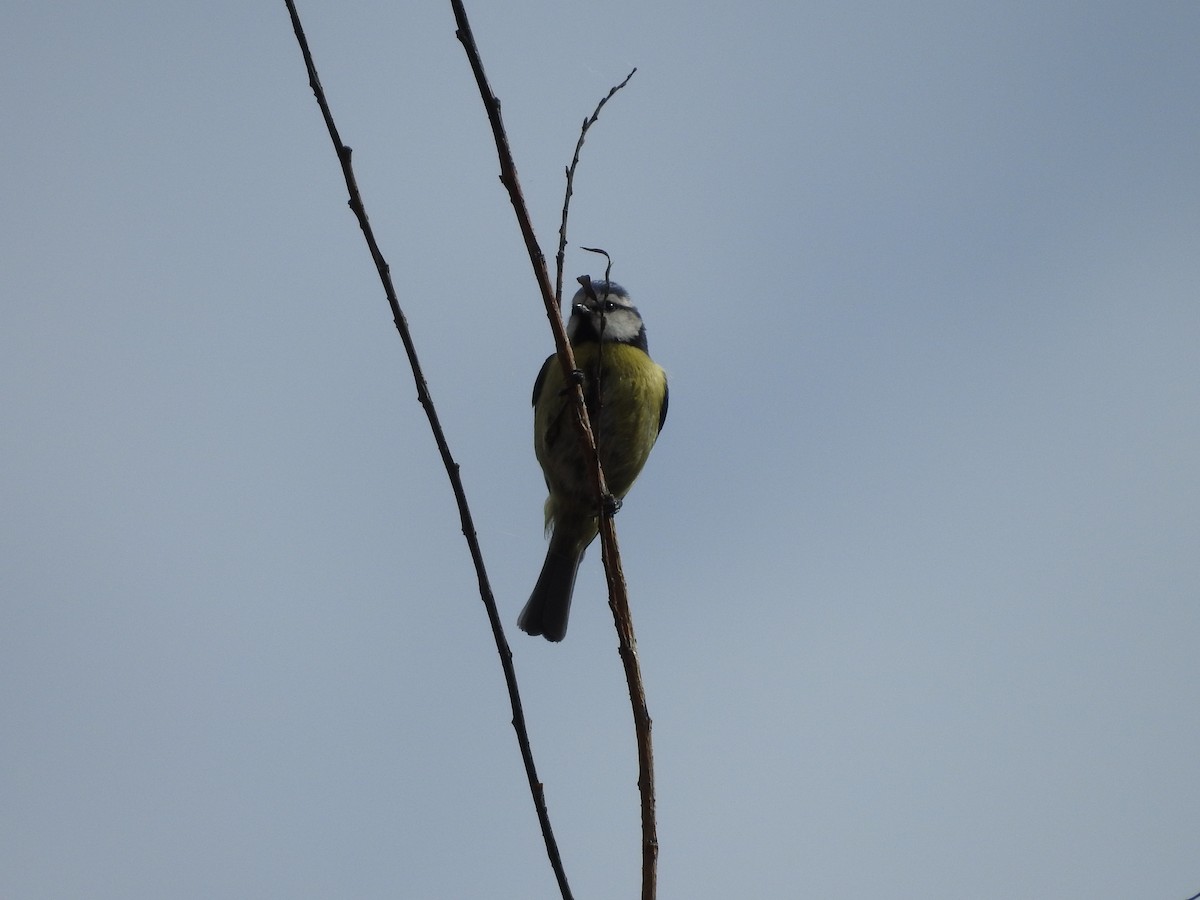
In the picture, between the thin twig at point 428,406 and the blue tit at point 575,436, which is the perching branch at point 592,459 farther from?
the blue tit at point 575,436

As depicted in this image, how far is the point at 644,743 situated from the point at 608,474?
134 inches

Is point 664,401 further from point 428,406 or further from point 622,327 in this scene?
point 428,406

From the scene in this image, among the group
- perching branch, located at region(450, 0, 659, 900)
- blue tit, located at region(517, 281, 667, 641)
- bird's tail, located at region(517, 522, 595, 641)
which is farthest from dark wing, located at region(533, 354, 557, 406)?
perching branch, located at region(450, 0, 659, 900)

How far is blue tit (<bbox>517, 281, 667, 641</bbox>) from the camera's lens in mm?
5016

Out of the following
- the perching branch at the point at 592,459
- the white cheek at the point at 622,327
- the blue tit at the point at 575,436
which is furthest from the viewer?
the white cheek at the point at 622,327

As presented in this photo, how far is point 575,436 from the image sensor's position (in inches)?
193

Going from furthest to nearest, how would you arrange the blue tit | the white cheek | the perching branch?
the white cheek
the blue tit
the perching branch

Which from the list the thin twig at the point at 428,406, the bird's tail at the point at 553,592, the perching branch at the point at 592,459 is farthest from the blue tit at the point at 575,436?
the thin twig at the point at 428,406

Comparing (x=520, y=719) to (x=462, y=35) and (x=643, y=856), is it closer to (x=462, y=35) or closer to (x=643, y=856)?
(x=643, y=856)

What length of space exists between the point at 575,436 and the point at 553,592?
3.43ft

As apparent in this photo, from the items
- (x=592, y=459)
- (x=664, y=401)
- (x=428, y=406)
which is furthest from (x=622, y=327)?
(x=428, y=406)

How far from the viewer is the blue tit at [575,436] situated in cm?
502

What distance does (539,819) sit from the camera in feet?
5.95

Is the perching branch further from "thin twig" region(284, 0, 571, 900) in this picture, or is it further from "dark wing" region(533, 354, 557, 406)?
"dark wing" region(533, 354, 557, 406)
